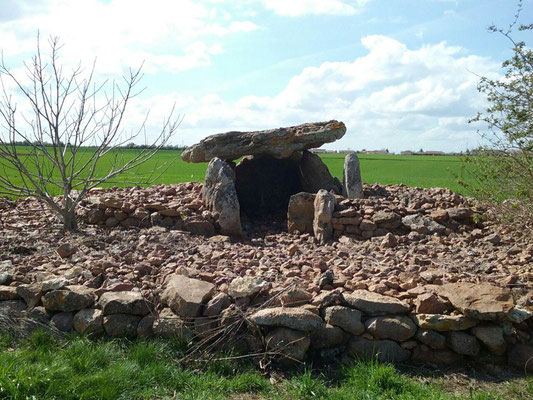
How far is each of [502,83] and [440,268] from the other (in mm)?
2854

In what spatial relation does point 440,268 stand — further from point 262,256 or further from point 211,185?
point 211,185

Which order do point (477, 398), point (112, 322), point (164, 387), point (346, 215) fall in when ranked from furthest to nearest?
point (346, 215)
point (112, 322)
point (164, 387)
point (477, 398)

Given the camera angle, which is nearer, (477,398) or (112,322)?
(477,398)

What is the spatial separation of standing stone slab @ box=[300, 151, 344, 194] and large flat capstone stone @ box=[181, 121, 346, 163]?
21.4 inches

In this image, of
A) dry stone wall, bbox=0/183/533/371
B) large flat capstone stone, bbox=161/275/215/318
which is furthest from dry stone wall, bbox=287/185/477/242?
large flat capstone stone, bbox=161/275/215/318

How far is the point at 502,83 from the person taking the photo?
6727mm

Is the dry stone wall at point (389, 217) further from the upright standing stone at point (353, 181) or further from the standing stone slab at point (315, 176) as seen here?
the standing stone slab at point (315, 176)

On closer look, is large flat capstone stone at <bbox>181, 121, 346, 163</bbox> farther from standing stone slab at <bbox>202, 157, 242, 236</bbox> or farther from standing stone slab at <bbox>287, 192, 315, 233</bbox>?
standing stone slab at <bbox>287, 192, 315, 233</bbox>

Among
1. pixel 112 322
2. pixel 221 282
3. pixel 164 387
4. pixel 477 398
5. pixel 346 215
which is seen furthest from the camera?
pixel 346 215

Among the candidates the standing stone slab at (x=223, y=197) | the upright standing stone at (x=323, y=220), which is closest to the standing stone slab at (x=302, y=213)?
the upright standing stone at (x=323, y=220)

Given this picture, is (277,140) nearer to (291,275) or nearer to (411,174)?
(291,275)

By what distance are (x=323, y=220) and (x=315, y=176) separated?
7.97 ft

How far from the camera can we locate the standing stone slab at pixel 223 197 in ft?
25.9

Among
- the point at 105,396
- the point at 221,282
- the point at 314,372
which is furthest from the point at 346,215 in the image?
the point at 105,396
